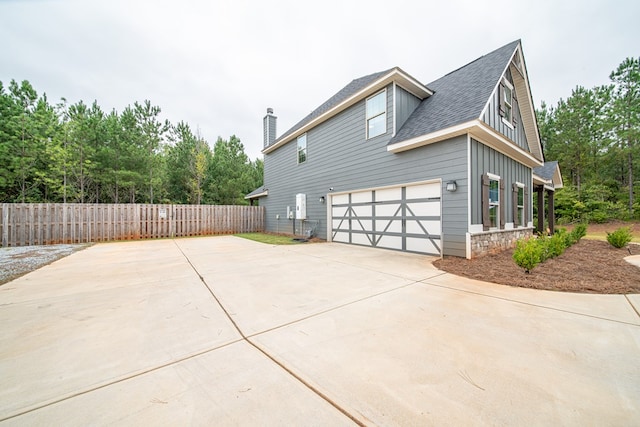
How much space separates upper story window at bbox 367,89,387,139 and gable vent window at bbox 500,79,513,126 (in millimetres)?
3453

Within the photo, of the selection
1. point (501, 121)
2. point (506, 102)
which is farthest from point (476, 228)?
point (506, 102)

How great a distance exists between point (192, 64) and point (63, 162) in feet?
33.8

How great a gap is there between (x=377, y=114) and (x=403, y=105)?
2.65 ft

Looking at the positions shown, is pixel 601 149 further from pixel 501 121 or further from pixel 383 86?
pixel 383 86

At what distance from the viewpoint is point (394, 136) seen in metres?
6.98

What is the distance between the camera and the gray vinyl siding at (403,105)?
23.3 ft

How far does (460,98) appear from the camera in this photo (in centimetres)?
646

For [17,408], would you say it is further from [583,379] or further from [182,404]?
[583,379]

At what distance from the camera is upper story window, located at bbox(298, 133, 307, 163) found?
36.0 ft

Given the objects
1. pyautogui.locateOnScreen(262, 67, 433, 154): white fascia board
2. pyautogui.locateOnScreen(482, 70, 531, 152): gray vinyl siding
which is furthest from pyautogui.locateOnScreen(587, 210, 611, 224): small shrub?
pyautogui.locateOnScreen(262, 67, 433, 154): white fascia board

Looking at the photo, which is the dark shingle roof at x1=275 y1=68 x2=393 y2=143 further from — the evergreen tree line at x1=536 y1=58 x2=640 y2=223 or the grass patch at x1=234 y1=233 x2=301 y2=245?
the evergreen tree line at x1=536 y1=58 x2=640 y2=223

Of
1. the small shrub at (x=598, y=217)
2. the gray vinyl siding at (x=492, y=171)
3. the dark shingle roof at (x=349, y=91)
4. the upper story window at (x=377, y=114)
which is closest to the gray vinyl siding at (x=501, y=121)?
the gray vinyl siding at (x=492, y=171)

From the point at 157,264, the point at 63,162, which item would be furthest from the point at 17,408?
the point at 63,162

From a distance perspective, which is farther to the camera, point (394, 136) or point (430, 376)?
point (394, 136)
